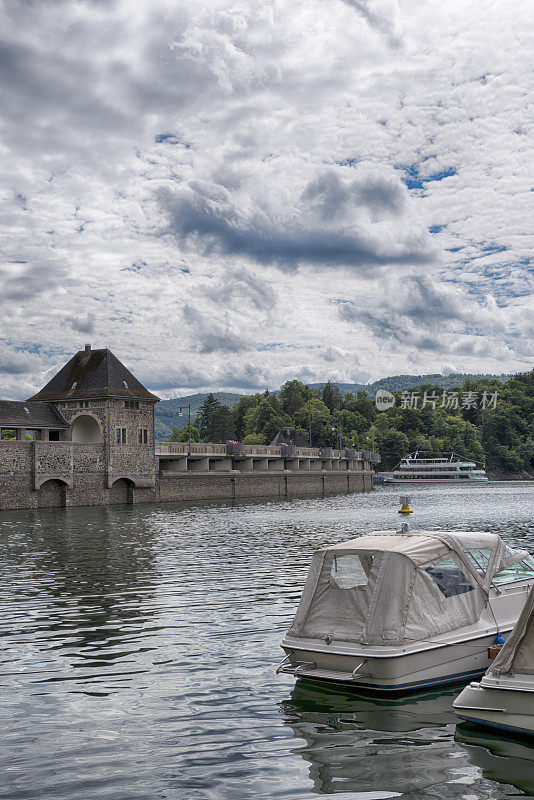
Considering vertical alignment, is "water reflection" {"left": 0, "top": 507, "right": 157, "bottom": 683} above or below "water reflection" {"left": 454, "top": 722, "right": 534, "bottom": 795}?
below

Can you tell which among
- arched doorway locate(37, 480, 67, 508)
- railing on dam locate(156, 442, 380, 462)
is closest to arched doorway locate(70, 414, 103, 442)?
railing on dam locate(156, 442, 380, 462)

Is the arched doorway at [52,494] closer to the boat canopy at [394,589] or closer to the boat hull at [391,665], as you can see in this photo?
the boat canopy at [394,589]

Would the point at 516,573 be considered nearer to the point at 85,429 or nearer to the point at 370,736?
the point at 370,736

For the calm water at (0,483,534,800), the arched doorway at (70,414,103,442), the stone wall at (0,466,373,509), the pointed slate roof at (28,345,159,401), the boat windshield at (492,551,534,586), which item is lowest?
the stone wall at (0,466,373,509)

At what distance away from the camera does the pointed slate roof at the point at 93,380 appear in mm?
85062

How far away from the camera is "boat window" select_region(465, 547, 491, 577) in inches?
577

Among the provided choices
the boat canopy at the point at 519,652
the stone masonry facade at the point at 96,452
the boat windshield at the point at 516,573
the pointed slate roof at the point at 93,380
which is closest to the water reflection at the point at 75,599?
the boat canopy at the point at 519,652

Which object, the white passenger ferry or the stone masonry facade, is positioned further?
the white passenger ferry

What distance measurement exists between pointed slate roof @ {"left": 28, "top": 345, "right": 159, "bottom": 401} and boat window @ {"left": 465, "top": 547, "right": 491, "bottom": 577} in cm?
7106

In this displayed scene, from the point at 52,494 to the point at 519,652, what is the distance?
70.7 m

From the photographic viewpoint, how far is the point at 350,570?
13.9 m

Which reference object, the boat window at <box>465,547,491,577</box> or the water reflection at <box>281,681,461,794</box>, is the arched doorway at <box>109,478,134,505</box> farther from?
the water reflection at <box>281,681,461,794</box>

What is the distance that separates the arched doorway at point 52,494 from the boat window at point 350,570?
214ft

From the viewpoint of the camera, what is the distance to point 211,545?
38906 mm
